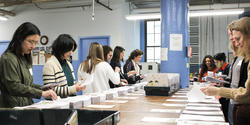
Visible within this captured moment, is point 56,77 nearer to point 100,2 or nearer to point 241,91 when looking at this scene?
point 241,91

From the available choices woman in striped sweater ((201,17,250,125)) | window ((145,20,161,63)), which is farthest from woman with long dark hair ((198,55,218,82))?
woman in striped sweater ((201,17,250,125))

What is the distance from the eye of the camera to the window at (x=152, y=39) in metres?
9.57

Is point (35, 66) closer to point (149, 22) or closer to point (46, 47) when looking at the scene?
point (46, 47)

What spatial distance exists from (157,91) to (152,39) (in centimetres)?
683

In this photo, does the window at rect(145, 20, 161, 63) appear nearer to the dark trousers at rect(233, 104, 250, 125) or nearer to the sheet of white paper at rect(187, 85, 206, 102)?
the sheet of white paper at rect(187, 85, 206, 102)

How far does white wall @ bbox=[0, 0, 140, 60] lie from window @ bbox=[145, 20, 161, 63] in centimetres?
86

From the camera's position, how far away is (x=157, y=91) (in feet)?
9.59

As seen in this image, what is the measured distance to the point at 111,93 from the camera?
2693 millimetres

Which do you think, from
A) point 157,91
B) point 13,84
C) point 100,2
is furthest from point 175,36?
point 100,2

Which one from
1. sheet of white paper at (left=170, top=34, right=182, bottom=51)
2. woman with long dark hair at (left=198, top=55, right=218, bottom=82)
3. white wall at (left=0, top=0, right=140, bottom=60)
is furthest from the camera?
white wall at (left=0, top=0, right=140, bottom=60)

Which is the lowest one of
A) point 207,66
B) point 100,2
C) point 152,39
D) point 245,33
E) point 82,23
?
point 207,66

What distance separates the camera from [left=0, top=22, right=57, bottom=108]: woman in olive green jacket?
1.89 meters

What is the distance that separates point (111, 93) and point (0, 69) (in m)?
1.15

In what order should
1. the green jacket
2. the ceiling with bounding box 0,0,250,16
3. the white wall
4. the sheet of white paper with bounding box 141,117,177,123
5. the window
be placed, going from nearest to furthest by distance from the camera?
1. the sheet of white paper with bounding box 141,117,177,123
2. the green jacket
3. the white wall
4. the ceiling with bounding box 0,0,250,16
5. the window
